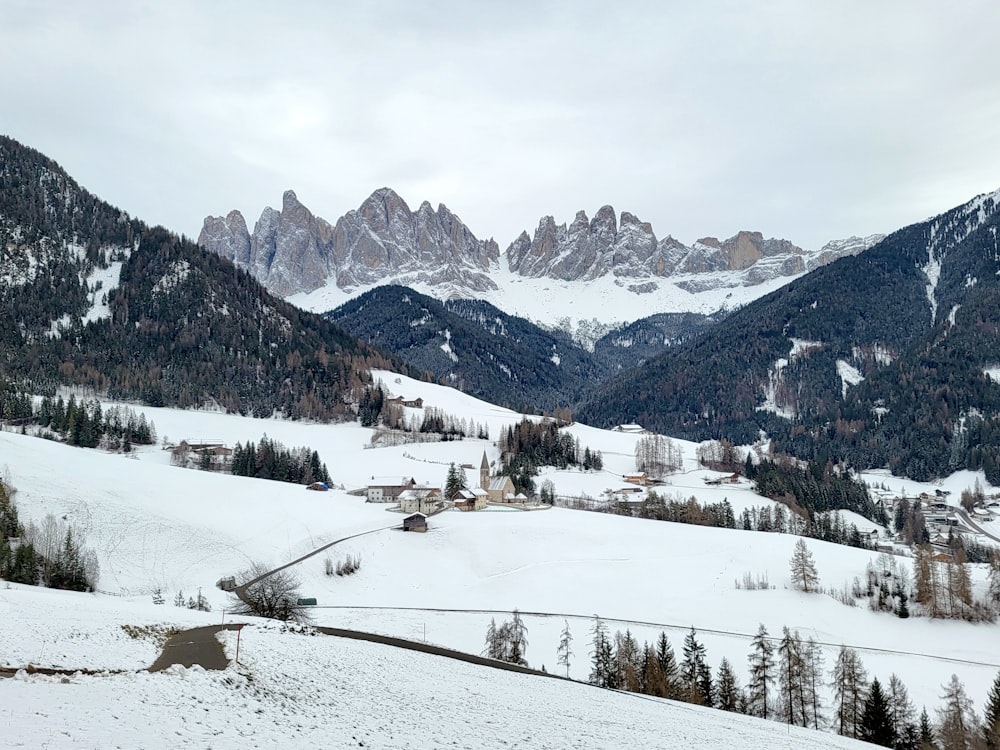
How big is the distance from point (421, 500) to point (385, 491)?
10187mm

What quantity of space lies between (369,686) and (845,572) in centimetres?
6024

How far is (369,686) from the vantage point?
2527cm

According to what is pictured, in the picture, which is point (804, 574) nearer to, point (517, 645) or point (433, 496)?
point (517, 645)

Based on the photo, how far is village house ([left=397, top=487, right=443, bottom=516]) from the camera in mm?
90250

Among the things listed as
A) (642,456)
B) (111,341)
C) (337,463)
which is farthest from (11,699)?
(111,341)

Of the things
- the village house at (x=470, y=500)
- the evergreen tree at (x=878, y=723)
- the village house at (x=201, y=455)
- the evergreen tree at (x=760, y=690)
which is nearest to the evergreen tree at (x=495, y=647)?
the evergreen tree at (x=760, y=690)

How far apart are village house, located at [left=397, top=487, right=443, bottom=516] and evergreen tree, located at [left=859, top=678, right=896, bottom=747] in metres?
60.1

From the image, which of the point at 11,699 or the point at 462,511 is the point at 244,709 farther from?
the point at 462,511

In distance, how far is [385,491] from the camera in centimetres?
9975

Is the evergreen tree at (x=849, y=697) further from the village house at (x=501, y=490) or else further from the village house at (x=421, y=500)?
the village house at (x=501, y=490)

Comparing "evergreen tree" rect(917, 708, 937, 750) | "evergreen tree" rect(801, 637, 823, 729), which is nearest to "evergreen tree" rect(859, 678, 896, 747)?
"evergreen tree" rect(917, 708, 937, 750)

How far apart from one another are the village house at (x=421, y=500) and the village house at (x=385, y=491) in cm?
231

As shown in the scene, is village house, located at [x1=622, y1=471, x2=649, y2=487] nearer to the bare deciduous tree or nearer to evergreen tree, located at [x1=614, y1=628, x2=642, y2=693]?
the bare deciduous tree

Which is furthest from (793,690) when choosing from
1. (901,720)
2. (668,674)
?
(668,674)
